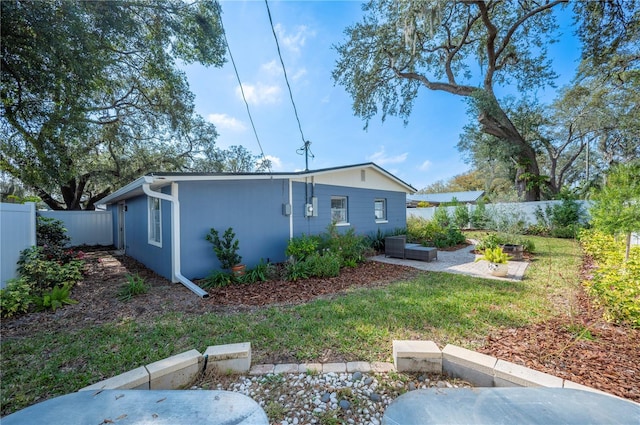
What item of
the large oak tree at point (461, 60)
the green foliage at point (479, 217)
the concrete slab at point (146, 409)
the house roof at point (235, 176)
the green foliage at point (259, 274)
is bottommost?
the green foliage at point (259, 274)

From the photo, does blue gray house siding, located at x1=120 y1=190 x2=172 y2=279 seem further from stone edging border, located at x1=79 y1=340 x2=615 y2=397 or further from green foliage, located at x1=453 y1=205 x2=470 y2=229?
green foliage, located at x1=453 y1=205 x2=470 y2=229

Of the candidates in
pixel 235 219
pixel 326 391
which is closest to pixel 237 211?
pixel 235 219

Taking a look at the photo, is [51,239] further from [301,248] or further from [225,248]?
[301,248]

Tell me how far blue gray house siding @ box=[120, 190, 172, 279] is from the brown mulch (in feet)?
1.18

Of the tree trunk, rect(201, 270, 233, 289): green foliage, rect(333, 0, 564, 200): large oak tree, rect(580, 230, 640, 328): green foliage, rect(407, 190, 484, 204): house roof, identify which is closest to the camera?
rect(580, 230, 640, 328): green foliage

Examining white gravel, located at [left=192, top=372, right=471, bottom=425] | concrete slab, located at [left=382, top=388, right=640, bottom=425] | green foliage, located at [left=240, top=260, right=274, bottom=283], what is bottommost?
white gravel, located at [left=192, top=372, right=471, bottom=425]

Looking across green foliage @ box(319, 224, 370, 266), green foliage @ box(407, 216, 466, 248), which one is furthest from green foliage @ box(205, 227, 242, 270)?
green foliage @ box(407, 216, 466, 248)

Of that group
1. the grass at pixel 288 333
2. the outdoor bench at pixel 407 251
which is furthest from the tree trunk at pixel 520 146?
the grass at pixel 288 333

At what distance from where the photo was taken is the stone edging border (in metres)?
2.07

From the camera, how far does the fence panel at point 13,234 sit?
4418 millimetres

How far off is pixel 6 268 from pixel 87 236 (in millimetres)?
9853

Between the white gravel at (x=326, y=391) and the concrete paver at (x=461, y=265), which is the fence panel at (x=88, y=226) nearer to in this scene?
the concrete paver at (x=461, y=265)

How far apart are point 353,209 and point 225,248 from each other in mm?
4893

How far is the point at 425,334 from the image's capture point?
122 inches
